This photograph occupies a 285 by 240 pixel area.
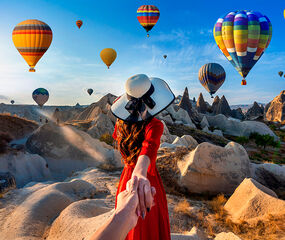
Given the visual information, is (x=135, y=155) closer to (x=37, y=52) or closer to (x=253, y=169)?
(x=253, y=169)

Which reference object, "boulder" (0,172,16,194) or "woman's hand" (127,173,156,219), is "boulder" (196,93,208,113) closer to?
"boulder" (0,172,16,194)

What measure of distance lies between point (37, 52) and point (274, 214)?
74.9 feet

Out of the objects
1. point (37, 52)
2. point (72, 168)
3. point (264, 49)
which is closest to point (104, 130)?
point (72, 168)

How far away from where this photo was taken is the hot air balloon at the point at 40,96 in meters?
32.4

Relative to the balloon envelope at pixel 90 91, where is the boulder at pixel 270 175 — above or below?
below

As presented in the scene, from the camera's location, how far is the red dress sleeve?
6.55 ft

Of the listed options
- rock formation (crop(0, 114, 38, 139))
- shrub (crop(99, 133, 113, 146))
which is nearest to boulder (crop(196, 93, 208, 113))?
shrub (crop(99, 133, 113, 146))

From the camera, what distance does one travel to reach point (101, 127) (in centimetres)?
1712

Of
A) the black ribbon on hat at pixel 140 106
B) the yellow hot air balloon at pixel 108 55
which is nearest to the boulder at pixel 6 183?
the black ribbon on hat at pixel 140 106

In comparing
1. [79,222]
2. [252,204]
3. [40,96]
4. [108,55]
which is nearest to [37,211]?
[79,222]

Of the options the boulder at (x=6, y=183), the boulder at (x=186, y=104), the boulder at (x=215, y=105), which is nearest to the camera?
the boulder at (x=6, y=183)

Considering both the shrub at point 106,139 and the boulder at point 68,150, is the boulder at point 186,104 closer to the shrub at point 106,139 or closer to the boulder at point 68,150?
the shrub at point 106,139

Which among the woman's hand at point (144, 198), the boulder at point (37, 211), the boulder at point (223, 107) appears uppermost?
the woman's hand at point (144, 198)

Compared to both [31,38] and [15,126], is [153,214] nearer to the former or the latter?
[15,126]
